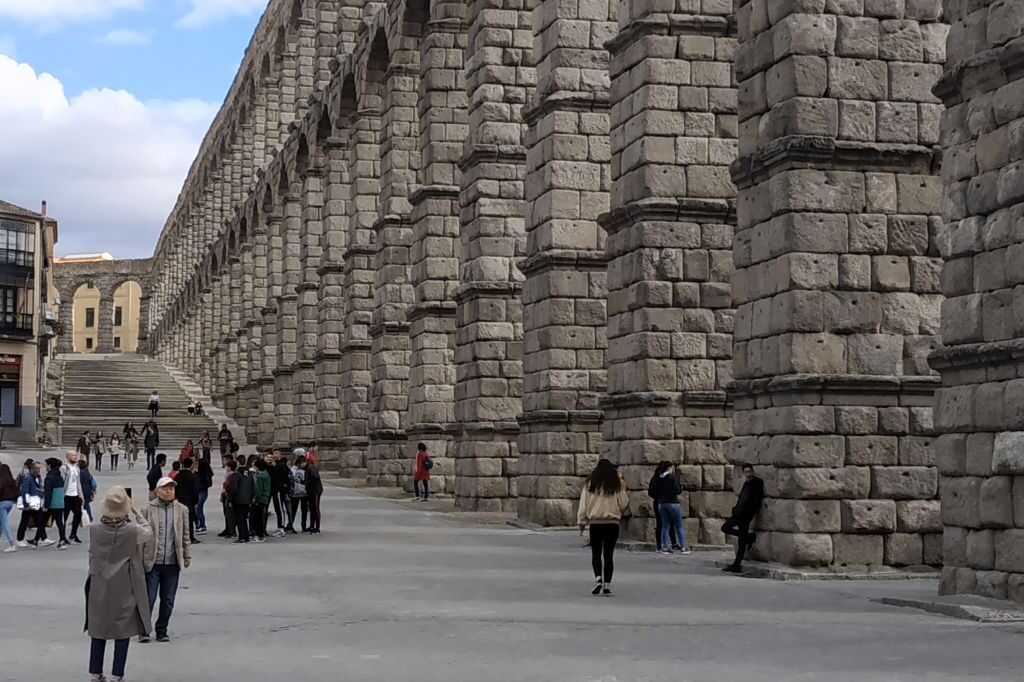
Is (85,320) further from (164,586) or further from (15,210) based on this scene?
(164,586)

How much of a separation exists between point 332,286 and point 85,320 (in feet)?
281

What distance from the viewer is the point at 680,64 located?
19.5 metres

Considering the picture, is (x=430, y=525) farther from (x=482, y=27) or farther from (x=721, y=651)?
(x=721, y=651)

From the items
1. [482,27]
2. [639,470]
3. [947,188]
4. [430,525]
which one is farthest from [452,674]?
[482,27]

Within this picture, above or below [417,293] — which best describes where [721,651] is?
below

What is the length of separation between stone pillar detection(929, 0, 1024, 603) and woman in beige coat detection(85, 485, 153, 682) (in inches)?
247

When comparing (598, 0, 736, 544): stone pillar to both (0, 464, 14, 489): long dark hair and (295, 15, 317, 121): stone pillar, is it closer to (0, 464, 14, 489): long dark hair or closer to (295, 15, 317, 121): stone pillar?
(0, 464, 14, 489): long dark hair

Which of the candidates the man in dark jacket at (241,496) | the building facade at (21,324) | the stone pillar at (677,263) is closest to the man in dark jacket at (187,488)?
the man in dark jacket at (241,496)

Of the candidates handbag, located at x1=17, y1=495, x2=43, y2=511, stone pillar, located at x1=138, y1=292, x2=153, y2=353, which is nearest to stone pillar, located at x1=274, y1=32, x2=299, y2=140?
handbag, located at x1=17, y1=495, x2=43, y2=511

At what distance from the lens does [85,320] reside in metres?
124

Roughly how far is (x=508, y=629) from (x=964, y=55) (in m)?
5.79

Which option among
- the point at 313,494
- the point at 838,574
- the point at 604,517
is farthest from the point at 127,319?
the point at 604,517

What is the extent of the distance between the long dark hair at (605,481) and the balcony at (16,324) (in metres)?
49.2

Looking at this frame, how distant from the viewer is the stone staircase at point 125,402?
→ 60125mm
